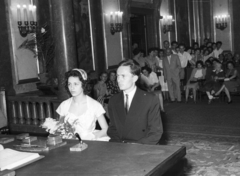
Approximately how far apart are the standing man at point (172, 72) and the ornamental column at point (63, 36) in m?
4.52

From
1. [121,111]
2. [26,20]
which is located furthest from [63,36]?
[121,111]

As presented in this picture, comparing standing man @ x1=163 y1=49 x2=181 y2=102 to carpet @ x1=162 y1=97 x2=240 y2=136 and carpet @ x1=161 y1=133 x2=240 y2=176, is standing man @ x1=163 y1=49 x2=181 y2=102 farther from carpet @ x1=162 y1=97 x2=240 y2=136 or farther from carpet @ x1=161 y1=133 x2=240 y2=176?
carpet @ x1=161 y1=133 x2=240 y2=176

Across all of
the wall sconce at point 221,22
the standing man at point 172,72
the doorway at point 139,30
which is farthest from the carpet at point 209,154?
the wall sconce at point 221,22

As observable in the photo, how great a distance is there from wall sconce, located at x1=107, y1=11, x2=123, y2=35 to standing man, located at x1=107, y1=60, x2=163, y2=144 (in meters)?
7.50

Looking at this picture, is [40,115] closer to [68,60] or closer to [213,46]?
[68,60]

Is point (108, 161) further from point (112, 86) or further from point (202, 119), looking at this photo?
point (112, 86)

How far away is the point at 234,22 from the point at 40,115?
12148 mm

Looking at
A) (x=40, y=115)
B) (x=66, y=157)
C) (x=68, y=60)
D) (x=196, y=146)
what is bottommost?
(x=196, y=146)

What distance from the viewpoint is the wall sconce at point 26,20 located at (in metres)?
8.10

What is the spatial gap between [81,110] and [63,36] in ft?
9.23

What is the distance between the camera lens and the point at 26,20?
8.20m

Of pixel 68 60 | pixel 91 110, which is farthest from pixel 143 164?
pixel 68 60

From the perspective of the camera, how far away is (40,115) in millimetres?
7289

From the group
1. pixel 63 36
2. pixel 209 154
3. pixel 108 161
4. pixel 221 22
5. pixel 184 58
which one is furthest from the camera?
pixel 221 22
